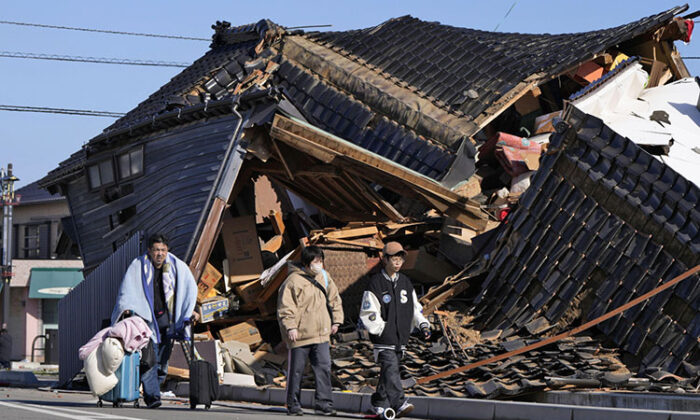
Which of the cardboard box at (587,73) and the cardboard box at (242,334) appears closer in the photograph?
the cardboard box at (242,334)

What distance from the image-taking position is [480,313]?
14.8 meters

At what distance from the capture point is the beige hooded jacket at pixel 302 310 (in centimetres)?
976

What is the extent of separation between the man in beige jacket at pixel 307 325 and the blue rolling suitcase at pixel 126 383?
1436mm

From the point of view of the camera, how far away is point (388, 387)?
30.4 ft

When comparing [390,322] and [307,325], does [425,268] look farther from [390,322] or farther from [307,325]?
[390,322]

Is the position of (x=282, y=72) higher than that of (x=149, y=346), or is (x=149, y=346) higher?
(x=282, y=72)

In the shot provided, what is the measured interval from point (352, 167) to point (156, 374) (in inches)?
288

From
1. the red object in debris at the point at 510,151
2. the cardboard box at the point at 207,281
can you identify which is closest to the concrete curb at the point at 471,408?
the cardboard box at the point at 207,281

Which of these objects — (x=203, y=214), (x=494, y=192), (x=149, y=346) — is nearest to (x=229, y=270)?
(x=203, y=214)

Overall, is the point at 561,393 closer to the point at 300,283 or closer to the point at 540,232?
the point at 300,283

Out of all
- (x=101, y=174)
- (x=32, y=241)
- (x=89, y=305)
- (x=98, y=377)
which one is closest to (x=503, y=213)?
(x=89, y=305)

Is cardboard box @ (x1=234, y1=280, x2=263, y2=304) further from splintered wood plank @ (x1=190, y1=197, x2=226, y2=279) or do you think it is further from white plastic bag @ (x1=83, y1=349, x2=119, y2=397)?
white plastic bag @ (x1=83, y1=349, x2=119, y2=397)

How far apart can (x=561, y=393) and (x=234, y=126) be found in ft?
26.4

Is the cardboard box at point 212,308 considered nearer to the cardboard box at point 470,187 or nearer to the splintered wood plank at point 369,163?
the splintered wood plank at point 369,163
